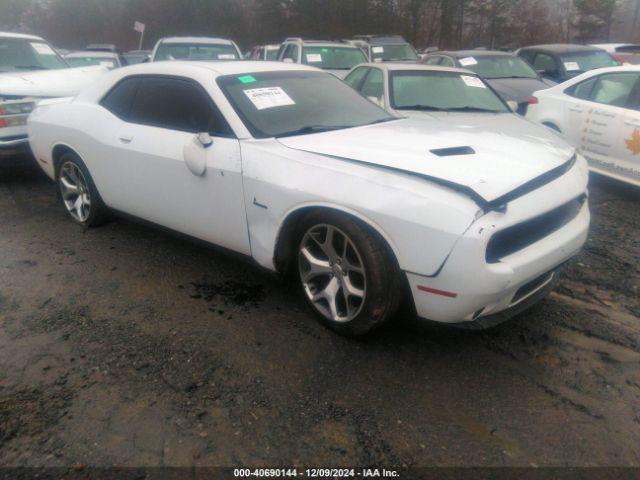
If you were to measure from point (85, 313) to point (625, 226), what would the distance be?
454 cm

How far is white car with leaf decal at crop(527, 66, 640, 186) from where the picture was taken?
5203 mm

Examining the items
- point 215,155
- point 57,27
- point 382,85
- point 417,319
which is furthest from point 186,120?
point 57,27

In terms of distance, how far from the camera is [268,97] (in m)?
3.40

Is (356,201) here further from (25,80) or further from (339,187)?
(25,80)

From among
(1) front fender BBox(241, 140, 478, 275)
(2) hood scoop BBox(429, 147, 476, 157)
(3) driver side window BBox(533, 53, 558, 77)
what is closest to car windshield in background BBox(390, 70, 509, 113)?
(2) hood scoop BBox(429, 147, 476, 157)

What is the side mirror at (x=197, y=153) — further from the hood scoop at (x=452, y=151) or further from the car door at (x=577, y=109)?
the car door at (x=577, y=109)

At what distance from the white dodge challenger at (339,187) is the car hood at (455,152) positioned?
12 mm

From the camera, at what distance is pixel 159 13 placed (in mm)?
35500

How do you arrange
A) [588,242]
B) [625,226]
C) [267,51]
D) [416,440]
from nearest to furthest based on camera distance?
[416,440] → [588,242] → [625,226] → [267,51]

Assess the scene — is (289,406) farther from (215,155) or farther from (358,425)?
(215,155)

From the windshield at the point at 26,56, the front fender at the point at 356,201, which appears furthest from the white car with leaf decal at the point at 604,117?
the windshield at the point at 26,56

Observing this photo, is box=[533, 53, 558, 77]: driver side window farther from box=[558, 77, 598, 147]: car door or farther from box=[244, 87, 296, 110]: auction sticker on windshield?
box=[244, 87, 296, 110]: auction sticker on windshield

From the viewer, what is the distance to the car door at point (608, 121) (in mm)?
5254

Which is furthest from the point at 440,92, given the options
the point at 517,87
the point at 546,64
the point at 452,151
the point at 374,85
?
the point at 546,64
